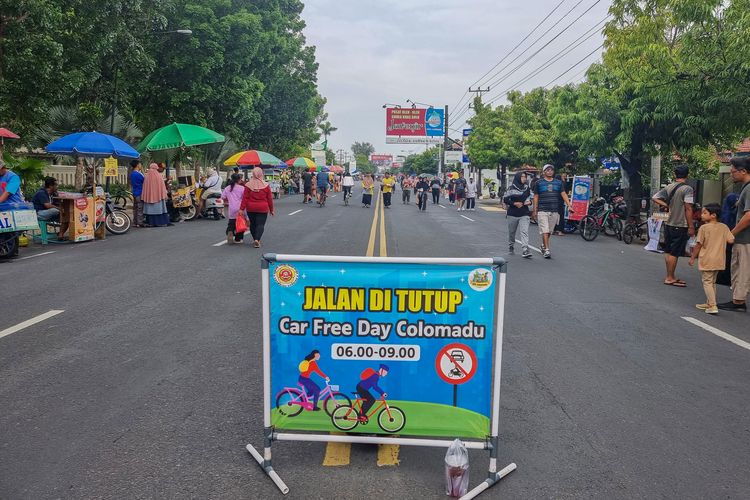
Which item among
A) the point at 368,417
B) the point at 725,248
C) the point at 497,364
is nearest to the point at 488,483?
the point at 497,364

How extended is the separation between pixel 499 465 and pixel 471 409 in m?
0.44

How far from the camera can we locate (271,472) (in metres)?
3.57

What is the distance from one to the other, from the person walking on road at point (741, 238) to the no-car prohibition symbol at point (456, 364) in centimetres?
608

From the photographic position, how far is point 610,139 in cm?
1956

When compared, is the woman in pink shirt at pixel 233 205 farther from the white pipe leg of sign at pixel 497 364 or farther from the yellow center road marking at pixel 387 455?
the white pipe leg of sign at pixel 497 364

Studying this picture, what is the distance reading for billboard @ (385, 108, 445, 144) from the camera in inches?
2527

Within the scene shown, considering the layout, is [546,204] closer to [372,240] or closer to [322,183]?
[372,240]

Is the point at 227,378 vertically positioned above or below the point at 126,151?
below

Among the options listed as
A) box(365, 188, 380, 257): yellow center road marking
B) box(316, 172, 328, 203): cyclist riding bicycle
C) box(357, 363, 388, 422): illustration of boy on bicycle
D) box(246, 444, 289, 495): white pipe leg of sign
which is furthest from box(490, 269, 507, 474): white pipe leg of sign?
box(316, 172, 328, 203): cyclist riding bicycle

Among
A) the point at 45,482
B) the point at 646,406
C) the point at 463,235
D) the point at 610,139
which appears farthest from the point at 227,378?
the point at 610,139

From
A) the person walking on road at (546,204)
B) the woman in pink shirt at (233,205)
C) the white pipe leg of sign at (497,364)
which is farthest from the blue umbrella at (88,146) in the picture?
the white pipe leg of sign at (497,364)

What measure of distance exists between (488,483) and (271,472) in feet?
3.89

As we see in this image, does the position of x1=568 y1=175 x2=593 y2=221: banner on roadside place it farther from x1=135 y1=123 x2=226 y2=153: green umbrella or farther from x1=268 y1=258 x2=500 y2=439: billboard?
x1=268 y1=258 x2=500 y2=439: billboard

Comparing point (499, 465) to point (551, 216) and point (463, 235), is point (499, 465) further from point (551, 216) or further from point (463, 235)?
point (463, 235)
